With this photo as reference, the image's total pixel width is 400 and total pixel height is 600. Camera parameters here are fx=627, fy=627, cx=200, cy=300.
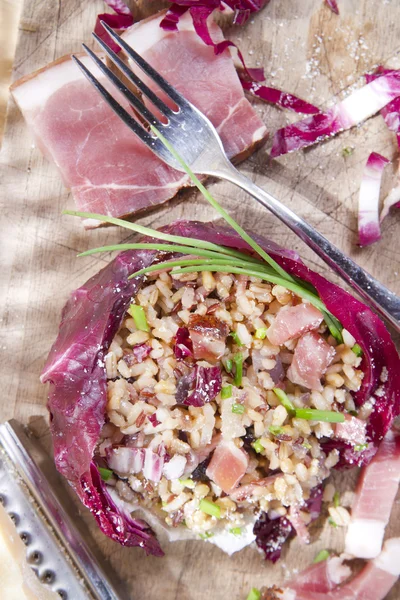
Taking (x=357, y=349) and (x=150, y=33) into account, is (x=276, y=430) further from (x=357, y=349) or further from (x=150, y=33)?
(x=150, y=33)

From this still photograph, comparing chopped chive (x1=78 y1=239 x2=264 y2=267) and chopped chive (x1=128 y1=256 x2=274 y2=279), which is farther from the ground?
chopped chive (x1=78 y1=239 x2=264 y2=267)

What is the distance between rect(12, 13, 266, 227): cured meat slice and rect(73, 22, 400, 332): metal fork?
4.9 inches

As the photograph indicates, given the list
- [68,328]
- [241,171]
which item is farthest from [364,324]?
[68,328]

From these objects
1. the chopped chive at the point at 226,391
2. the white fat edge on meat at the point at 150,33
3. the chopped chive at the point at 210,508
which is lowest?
the chopped chive at the point at 210,508

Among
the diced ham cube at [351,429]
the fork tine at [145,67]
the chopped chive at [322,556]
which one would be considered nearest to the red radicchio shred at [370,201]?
the diced ham cube at [351,429]

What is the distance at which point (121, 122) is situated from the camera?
2.77 m

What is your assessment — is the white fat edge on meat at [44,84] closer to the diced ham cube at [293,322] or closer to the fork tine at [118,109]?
the fork tine at [118,109]

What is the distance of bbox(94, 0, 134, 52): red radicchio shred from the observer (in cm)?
275

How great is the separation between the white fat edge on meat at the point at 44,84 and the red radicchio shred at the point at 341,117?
890 mm

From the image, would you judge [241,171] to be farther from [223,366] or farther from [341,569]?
[341,569]

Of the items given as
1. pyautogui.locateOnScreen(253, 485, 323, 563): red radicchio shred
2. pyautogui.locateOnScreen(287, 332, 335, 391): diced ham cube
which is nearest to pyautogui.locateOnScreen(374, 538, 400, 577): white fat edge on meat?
pyautogui.locateOnScreen(253, 485, 323, 563): red radicchio shred

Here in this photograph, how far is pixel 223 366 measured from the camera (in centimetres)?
244

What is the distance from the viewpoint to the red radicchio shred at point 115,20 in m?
2.75

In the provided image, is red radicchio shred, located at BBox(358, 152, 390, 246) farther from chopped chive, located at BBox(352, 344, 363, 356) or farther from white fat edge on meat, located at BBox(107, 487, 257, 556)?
white fat edge on meat, located at BBox(107, 487, 257, 556)
